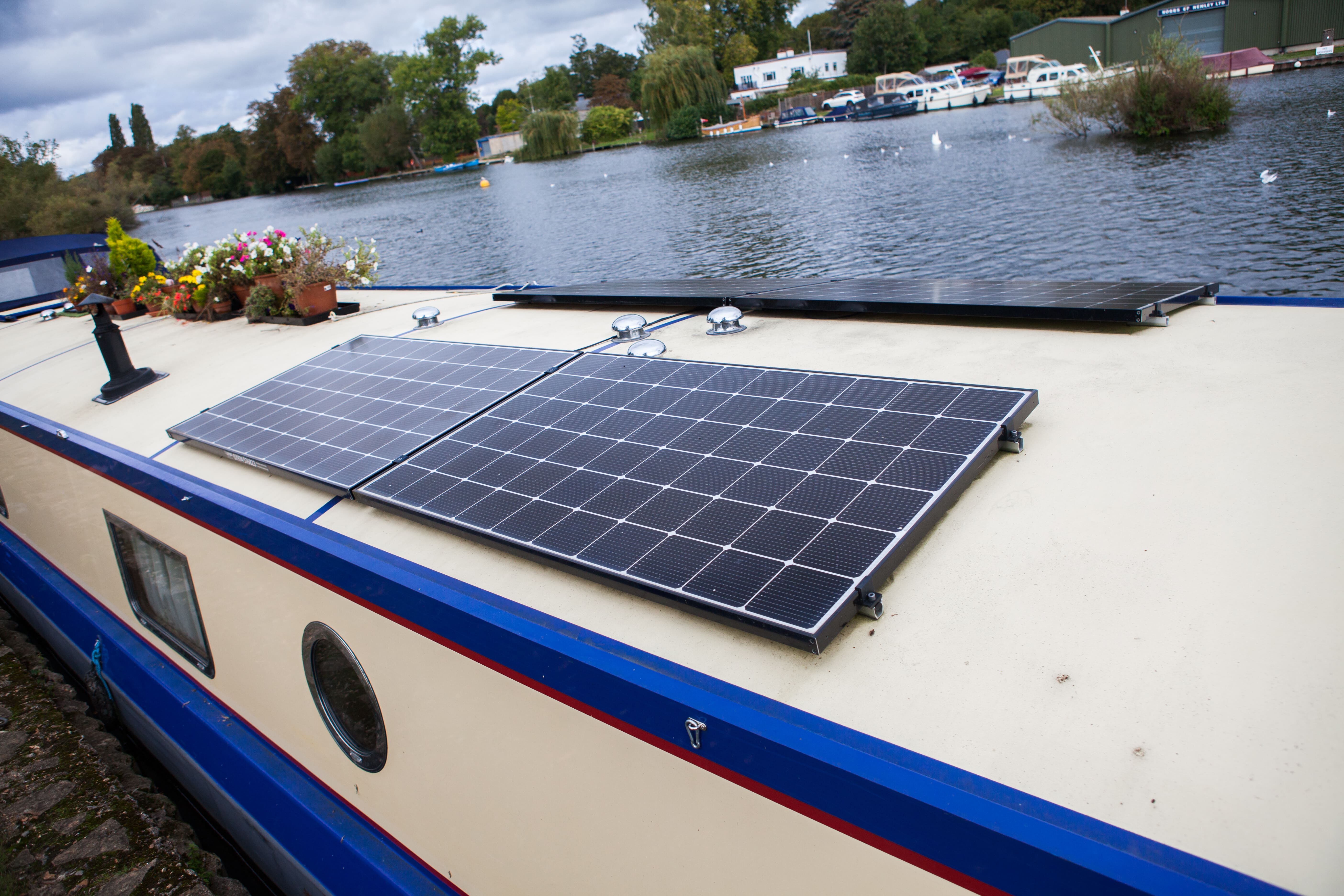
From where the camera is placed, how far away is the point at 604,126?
73125mm

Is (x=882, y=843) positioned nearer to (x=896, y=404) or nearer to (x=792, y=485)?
(x=792, y=485)

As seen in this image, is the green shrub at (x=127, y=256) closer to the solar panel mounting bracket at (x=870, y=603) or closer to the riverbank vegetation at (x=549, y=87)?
the solar panel mounting bracket at (x=870, y=603)

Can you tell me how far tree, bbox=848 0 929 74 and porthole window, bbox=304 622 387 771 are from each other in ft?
288

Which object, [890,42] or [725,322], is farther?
[890,42]

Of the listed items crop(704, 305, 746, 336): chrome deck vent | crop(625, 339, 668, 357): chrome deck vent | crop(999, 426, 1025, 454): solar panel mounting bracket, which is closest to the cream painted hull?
crop(999, 426, 1025, 454): solar panel mounting bracket

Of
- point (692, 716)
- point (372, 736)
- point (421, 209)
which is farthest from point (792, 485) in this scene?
point (421, 209)

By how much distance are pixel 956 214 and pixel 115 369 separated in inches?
707

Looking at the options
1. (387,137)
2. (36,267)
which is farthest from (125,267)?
(387,137)

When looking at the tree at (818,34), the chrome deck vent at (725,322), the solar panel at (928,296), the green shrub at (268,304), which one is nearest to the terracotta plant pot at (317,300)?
the green shrub at (268,304)

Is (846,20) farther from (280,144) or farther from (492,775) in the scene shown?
(492,775)

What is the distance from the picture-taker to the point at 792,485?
8.71ft

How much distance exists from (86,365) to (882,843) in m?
7.64

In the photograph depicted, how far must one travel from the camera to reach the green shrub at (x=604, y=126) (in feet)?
239

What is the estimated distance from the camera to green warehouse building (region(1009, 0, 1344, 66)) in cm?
4681
